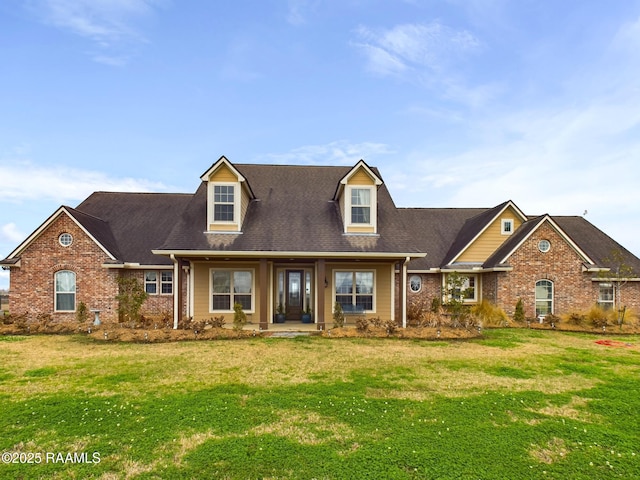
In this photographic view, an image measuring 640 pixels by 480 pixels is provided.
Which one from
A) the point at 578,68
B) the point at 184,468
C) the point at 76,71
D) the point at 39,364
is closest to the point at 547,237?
the point at 578,68

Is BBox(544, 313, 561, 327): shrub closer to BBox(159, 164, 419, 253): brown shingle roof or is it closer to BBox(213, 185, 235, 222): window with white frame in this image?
BBox(159, 164, 419, 253): brown shingle roof

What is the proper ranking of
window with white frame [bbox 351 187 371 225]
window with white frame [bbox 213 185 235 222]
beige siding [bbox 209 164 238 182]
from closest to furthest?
1. beige siding [bbox 209 164 238 182]
2. window with white frame [bbox 213 185 235 222]
3. window with white frame [bbox 351 187 371 225]

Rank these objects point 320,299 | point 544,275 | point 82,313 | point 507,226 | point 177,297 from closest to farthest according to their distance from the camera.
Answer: point 320,299
point 177,297
point 82,313
point 544,275
point 507,226

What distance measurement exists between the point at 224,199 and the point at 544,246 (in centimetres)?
1548

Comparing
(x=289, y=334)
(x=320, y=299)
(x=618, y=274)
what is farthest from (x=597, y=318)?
(x=289, y=334)

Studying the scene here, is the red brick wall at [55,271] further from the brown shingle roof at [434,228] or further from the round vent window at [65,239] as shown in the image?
the brown shingle roof at [434,228]

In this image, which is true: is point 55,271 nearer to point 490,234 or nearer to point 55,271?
point 55,271

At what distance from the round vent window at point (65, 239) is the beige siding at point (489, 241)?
19036 mm

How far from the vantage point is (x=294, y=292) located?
17.9 meters

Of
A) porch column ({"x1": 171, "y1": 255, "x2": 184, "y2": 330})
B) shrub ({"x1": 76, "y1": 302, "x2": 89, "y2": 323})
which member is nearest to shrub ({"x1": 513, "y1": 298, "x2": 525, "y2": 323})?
porch column ({"x1": 171, "y1": 255, "x2": 184, "y2": 330})

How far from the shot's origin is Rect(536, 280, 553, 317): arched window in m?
18.0

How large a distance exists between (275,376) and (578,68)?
16.9m

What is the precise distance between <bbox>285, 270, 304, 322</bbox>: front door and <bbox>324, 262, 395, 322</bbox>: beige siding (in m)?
1.55

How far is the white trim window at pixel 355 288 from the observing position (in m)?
17.1
